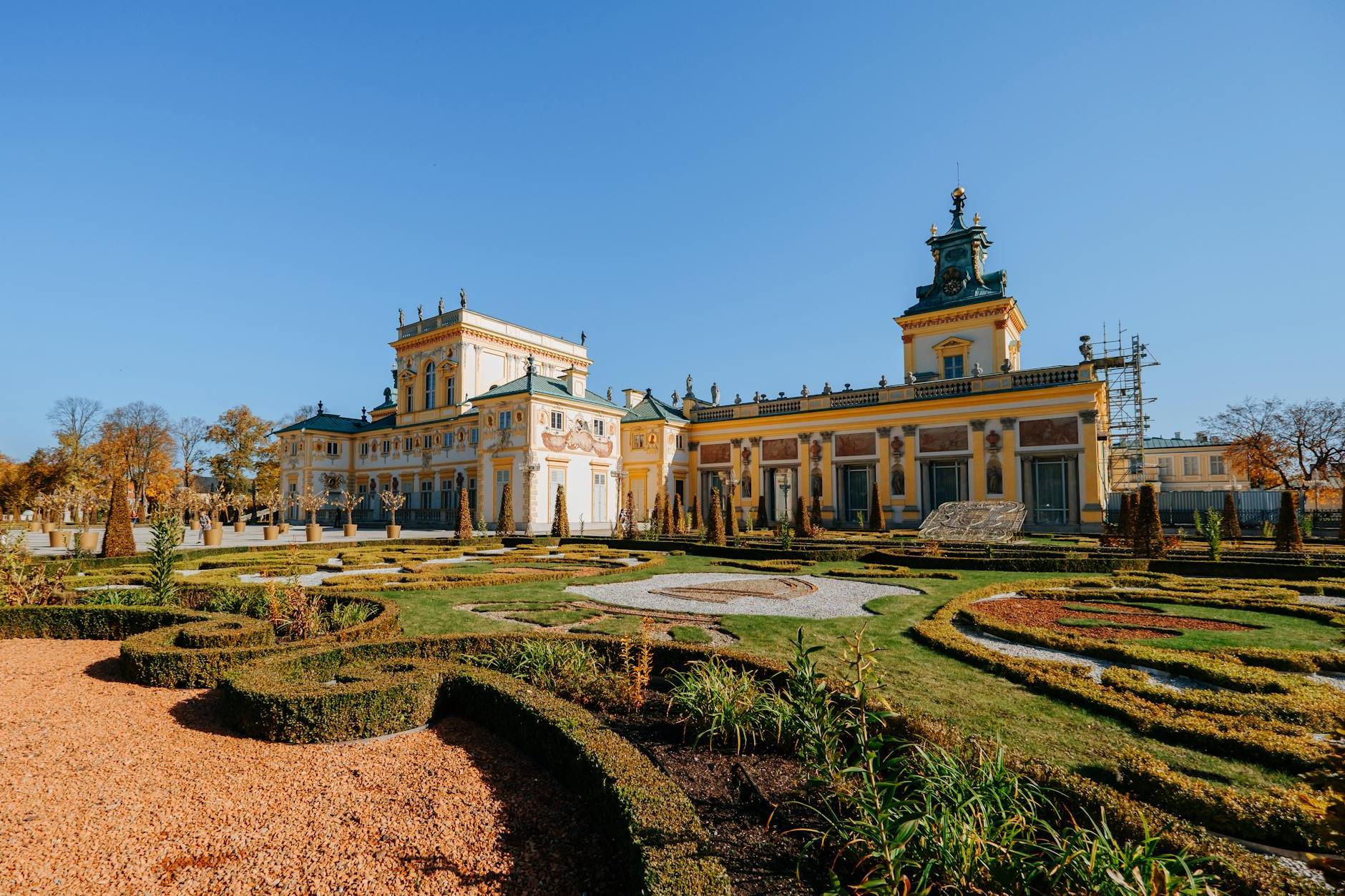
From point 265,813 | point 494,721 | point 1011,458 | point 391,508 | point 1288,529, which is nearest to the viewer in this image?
point 265,813

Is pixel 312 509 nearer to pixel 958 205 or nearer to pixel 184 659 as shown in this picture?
pixel 184 659

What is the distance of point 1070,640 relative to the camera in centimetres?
750

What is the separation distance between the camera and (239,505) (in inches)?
1742

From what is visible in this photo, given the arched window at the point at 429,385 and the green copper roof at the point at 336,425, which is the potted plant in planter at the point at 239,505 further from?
the arched window at the point at 429,385

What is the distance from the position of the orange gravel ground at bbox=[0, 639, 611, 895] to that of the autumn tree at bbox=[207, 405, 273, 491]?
5697 centimetres

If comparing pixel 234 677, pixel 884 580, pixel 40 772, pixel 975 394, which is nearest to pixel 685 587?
pixel 884 580

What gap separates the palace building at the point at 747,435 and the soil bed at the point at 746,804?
84.2ft

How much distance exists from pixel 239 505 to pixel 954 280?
47.7 meters

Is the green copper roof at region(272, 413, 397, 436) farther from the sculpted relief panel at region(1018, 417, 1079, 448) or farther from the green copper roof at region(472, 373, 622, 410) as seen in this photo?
A: the sculpted relief panel at region(1018, 417, 1079, 448)

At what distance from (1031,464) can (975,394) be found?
385 centimetres

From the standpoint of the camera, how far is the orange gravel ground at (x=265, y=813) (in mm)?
3314

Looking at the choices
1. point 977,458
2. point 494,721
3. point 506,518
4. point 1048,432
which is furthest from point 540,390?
point 494,721

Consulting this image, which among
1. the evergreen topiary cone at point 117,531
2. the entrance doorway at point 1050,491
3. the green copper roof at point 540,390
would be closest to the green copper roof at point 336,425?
the green copper roof at point 540,390

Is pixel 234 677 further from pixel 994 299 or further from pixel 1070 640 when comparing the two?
pixel 994 299
